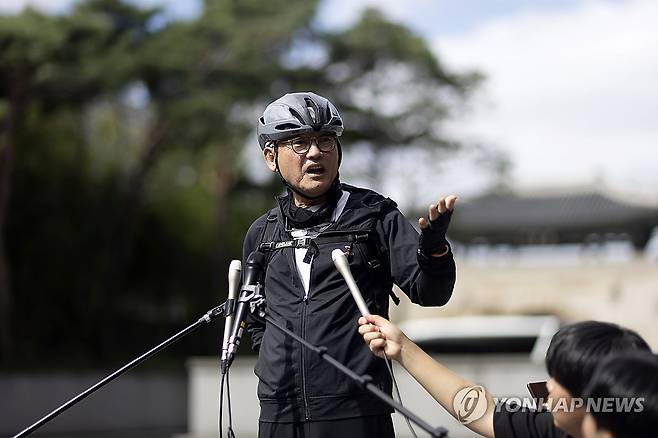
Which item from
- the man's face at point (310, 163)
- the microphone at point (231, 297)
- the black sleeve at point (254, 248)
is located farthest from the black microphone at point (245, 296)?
the man's face at point (310, 163)

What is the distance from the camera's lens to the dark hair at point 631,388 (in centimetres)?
203

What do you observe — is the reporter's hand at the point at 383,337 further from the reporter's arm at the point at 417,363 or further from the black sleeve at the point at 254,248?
the black sleeve at the point at 254,248

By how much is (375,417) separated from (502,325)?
1678 centimetres

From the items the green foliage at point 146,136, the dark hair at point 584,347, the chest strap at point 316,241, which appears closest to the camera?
the dark hair at point 584,347

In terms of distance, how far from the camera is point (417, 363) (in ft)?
9.28

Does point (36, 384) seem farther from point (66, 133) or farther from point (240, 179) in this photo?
point (240, 179)

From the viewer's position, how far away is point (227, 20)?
67.7ft

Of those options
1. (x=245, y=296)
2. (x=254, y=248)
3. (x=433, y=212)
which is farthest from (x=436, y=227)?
(x=254, y=248)

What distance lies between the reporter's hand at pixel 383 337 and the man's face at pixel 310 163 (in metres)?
0.61

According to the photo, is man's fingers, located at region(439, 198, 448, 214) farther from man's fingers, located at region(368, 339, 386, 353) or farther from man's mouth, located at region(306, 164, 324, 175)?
man's mouth, located at region(306, 164, 324, 175)

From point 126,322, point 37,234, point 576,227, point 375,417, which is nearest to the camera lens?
point 375,417

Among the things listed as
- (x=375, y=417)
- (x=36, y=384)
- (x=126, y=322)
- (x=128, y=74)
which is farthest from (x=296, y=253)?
(x=126, y=322)

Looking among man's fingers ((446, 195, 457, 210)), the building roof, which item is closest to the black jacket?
man's fingers ((446, 195, 457, 210))

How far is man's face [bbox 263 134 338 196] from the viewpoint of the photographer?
327 centimetres
